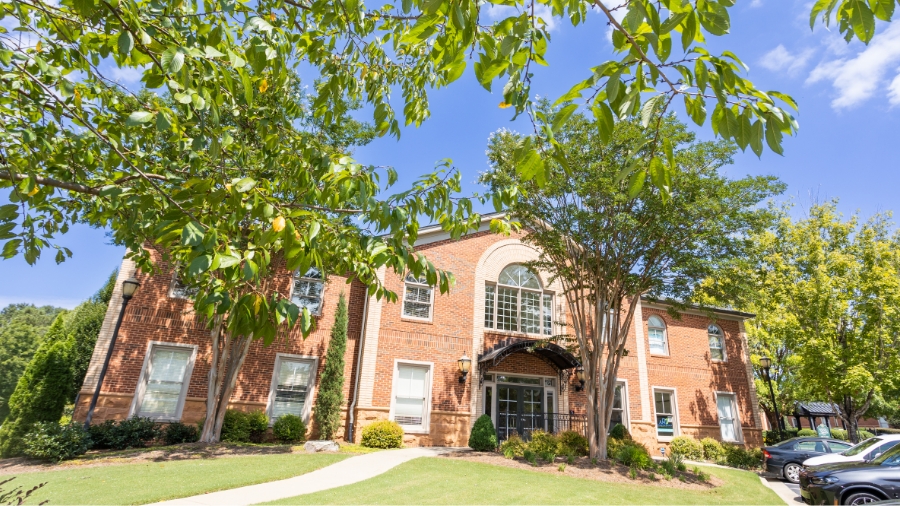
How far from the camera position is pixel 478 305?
687 inches

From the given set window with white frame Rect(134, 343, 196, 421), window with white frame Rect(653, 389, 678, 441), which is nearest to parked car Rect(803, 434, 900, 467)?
window with white frame Rect(653, 389, 678, 441)

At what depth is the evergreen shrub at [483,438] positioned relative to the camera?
14.2 m

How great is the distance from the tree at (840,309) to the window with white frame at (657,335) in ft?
13.4

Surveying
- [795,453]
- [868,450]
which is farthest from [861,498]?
[795,453]

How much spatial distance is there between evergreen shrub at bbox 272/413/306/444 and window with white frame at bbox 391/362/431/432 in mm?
2984

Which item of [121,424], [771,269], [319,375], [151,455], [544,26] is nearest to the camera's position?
[544,26]

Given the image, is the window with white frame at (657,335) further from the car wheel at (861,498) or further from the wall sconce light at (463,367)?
the car wheel at (861,498)

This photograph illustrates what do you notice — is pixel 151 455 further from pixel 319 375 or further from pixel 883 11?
pixel 883 11

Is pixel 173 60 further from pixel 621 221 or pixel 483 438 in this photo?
pixel 483 438

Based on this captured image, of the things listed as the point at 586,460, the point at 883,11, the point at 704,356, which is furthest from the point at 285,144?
the point at 704,356

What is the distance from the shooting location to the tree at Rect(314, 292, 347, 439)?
1434cm

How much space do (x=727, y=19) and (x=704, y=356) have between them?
22163 mm

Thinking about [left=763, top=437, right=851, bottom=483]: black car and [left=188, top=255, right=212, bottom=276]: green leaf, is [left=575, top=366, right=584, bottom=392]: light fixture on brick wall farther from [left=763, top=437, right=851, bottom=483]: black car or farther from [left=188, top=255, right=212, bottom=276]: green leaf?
[left=188, top=255, right=212, bottom=276]: green leaf

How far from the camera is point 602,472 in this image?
11102 mm
